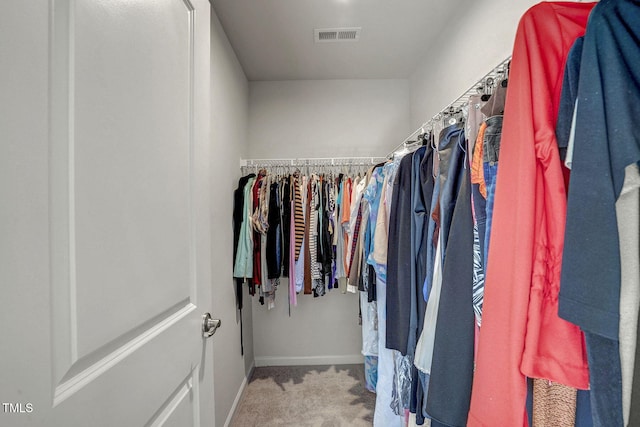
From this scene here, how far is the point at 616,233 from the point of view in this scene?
0.42m

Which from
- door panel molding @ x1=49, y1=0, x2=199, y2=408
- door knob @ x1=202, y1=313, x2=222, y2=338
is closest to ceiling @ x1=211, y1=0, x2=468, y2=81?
door panel molding @ x1=49, y1=0, x2=199, y2=408

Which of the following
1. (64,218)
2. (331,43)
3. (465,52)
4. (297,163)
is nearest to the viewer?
(64,218)

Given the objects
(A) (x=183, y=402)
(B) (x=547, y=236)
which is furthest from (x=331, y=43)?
(A) (x=183, y=402)

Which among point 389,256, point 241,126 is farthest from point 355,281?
point 241,126

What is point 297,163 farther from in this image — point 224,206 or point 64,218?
point 64,218

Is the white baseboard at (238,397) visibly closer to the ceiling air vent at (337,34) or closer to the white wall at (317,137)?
the white wall at (317,137)

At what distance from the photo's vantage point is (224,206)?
1804 millimetres

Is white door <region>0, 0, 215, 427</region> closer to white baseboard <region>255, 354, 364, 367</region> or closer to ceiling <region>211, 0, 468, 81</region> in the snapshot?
ceiling <region>211, 0, 468, 81</region>

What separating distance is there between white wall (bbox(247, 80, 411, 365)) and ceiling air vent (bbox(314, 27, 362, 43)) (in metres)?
0.57

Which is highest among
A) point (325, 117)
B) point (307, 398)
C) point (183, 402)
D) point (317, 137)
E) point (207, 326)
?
point (325, 117)

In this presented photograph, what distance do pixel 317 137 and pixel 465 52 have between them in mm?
1319

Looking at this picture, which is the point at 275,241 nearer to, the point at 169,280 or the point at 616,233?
the point at 169,280

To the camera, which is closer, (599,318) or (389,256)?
(599,318)

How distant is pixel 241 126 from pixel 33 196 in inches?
78.9
